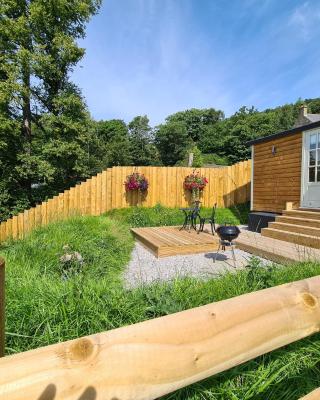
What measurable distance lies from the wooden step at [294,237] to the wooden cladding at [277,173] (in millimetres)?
1449

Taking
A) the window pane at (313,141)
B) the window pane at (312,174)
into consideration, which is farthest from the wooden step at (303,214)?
the window pane at (313,141)

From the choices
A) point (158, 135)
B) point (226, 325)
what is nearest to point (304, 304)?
point (226, 325)

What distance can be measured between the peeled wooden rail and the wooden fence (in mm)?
8305

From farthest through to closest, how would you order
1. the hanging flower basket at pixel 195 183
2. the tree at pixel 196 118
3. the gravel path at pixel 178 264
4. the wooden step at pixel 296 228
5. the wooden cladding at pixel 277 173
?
the tree at pixel 196 118 → the hanging flower basket at pixel 195 183 → the wooden cladding at pixel 277 173 → the wooden step at pixel 296 228 → the gravel path at pixel 178 264

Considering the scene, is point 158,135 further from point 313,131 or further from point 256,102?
point 313,131

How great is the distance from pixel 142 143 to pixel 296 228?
30.9 meters

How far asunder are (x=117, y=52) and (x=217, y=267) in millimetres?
7685

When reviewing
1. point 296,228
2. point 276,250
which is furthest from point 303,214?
point 276,250

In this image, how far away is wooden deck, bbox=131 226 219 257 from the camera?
5.84m

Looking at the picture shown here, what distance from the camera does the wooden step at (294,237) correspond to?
5.65 metres

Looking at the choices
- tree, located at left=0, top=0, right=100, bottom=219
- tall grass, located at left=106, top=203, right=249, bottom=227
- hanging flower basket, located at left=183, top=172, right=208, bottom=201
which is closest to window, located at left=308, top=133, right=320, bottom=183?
tall grass, located at left=106, top=203, right=249, bottom=227

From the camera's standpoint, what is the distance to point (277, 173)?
8.72m

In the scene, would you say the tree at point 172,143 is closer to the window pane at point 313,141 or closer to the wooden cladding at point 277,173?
the wooden cladding at point 277,173

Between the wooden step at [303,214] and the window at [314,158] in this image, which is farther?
the window at [314,158]
